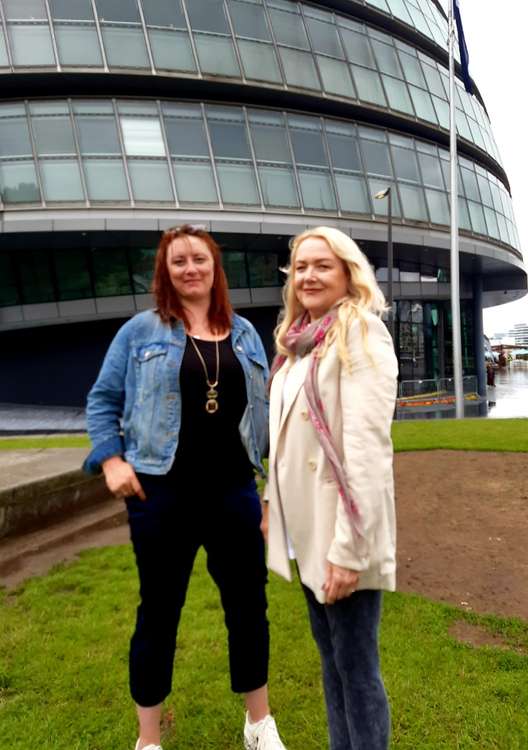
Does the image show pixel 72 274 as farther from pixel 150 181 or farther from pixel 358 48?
pixel 358 48

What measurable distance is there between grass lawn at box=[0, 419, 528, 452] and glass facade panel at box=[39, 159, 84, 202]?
10.2 m

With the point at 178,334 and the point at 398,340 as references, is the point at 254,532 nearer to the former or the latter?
the point at 178,334

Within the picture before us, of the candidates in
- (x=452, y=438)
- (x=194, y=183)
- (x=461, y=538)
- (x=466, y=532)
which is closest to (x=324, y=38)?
(x=194, y=183)

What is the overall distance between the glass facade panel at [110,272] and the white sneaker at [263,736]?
20.9 meters

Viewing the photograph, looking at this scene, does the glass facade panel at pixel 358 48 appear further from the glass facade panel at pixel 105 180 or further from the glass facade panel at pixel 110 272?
the glass facade panel at pixel 110 272

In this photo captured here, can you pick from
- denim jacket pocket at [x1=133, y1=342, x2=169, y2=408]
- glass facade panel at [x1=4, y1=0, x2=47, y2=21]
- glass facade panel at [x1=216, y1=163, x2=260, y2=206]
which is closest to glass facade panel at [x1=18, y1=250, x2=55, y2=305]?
glass facade panel at [x1=216, y1=163, x2=260, y2=206]

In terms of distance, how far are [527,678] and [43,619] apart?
3.35 metres

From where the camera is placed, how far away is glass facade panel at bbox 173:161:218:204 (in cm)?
1950

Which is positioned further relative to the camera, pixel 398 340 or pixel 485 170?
pixel 485 170

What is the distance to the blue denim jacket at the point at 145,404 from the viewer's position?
7.89 feet

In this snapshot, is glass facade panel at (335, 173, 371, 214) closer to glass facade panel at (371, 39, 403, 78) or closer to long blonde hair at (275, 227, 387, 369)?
glass facade panel at (371, 39, 403, 78)

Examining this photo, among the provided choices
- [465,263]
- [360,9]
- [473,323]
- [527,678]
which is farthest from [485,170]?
[527,678]

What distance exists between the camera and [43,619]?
156 inches

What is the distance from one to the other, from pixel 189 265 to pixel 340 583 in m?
1.56
